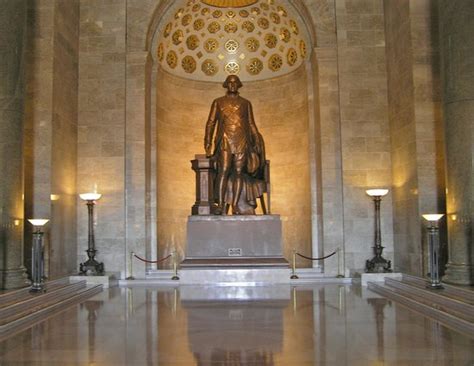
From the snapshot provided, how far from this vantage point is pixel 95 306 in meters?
9.67

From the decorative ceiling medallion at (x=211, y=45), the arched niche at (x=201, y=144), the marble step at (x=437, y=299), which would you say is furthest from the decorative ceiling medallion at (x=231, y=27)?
the marble step at (x=437, y=299)

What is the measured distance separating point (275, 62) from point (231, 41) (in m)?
1.54

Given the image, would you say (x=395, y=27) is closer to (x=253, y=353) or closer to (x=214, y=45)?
(x=214, y=45)

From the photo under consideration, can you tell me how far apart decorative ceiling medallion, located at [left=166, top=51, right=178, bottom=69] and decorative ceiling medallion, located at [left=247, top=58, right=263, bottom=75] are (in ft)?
7.62

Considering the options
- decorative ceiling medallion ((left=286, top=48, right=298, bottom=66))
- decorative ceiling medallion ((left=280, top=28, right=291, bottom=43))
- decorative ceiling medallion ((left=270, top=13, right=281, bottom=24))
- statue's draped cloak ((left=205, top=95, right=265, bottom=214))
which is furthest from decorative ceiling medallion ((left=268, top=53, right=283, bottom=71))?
statue's draped cloak ((left=205, top=95, right=265, bottom=214))

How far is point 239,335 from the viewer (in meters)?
6.77

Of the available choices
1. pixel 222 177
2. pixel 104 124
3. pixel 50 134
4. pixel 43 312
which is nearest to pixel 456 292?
pixel 222 177

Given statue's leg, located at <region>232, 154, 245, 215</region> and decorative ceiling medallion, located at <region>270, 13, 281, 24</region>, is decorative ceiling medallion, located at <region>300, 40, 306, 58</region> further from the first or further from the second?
statue's leg, located at <region>232, 154, 245, 215</region>

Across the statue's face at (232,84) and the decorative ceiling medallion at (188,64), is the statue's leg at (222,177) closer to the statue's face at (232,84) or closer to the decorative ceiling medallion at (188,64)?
the statue's face at (232,84)

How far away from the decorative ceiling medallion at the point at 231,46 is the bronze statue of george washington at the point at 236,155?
4.37 metres

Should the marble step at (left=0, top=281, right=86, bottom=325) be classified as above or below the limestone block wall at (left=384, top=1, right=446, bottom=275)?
below

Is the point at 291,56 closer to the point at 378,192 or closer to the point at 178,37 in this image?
the point at 178,37

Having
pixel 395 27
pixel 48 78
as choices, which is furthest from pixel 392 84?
pixel 48 78

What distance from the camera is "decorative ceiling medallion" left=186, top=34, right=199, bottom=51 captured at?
1798 cm
